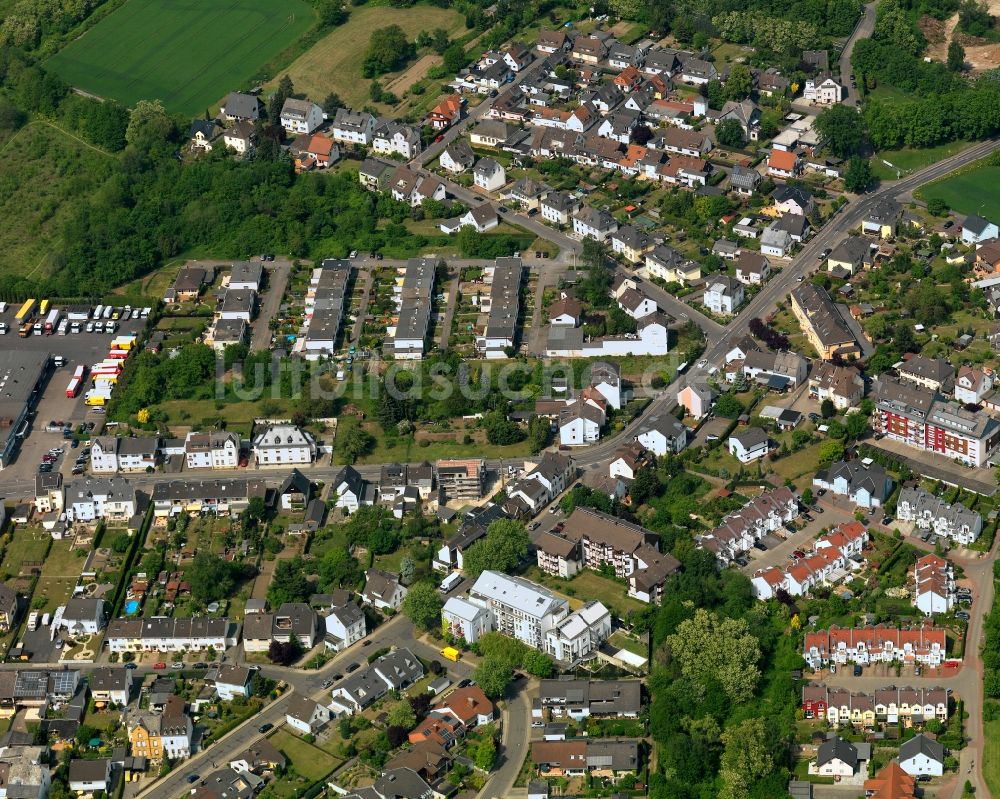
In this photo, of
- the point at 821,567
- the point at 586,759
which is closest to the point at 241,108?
the point at 821,567

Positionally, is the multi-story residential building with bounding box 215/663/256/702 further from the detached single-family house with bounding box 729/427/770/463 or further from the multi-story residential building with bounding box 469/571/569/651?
the detached single-family house with bounding box 729/427/770/463

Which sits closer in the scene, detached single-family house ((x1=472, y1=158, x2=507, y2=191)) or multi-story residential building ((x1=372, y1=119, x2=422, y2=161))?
detached single-family house ((x1=472, y1=158, x2=507, y2=191))

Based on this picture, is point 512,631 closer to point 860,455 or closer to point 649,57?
point 860,455

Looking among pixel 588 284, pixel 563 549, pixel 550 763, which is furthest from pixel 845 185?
pixel 550 763

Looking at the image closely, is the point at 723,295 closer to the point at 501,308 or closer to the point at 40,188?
the point at 501,308

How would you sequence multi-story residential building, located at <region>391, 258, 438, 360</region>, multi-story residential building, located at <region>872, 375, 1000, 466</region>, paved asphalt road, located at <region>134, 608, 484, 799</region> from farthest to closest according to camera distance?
multi-story residential building, located at <region>391, 258, 438, 360</region>, multi-story residential building, located at <region>872, 375, 1000, 466</region>, paved asphalt road, located at <region>134, 608, 484, 799</region>

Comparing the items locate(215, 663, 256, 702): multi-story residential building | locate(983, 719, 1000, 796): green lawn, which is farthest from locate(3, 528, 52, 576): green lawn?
locate(983, 719, 1000, 796): green lawn
